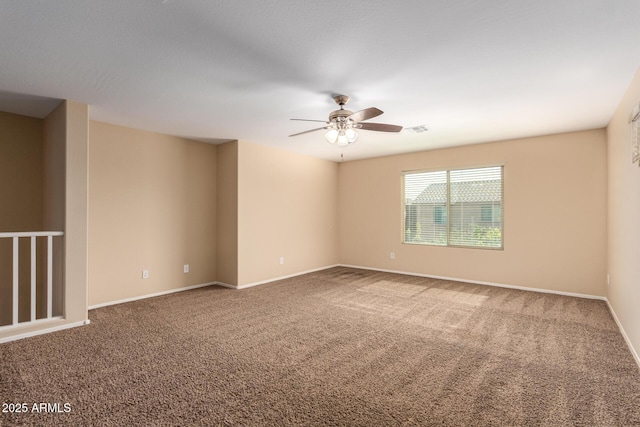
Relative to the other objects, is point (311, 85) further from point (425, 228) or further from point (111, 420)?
point (425, 228)

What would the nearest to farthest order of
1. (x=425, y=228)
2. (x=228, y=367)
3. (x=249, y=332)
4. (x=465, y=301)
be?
(x=228, y=367), (x=249, y=332), (x=465, y=301), (x=425, y=228)

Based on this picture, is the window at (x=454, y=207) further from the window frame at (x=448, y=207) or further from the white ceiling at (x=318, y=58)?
the white ceiling at (x=318, y=58)

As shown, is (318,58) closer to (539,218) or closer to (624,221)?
(624,221)

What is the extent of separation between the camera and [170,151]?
4.72 metres

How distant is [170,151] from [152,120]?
82cm

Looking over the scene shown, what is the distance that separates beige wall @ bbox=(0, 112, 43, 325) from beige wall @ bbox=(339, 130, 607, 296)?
5542 millimetres

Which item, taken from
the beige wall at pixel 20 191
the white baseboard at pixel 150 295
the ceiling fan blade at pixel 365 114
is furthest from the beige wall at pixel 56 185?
the ceiling fan blade at pixel 365 114

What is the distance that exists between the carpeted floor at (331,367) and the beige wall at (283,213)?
133 cm

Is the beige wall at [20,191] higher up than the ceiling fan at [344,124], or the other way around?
the ceiling fan at [344,124]

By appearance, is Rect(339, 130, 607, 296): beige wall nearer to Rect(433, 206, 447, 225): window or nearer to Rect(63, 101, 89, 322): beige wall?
Rect(433, 206, 447, 225): window

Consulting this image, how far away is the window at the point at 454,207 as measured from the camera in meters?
5.12

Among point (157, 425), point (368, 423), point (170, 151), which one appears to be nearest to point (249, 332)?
point (157, 425)

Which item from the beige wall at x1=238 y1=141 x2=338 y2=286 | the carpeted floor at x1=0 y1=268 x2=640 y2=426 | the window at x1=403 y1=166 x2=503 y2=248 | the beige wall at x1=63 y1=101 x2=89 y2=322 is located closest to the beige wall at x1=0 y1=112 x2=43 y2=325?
the beige wall at x1=63 y1=101 x2=89 y2=322

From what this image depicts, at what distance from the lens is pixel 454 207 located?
5539 millimetres
